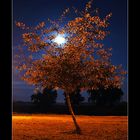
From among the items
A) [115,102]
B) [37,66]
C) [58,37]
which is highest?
[58,37]

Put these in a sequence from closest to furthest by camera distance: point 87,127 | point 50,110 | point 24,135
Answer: point 24,135
point 50,110
point 87,127

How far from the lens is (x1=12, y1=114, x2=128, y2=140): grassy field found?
31.1ft

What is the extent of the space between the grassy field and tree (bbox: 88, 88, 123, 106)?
813 mm

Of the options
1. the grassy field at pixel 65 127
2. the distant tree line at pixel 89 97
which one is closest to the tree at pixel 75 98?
the distant tree line at pixel 89 97

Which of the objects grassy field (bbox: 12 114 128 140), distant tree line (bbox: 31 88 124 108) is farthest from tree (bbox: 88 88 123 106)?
grassy field (bbox: 12 114 128 140)

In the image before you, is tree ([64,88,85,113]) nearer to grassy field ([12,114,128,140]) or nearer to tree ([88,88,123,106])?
tree ([88,88,123,106])

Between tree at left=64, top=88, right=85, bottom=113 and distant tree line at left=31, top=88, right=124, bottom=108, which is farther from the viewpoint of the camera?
tree at left=64, top=88, right=85, bottom=113

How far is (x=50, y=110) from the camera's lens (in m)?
10.1

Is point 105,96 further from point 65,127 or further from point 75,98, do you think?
point 65,127

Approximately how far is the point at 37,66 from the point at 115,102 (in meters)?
2.17

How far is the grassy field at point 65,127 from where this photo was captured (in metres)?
9.49
